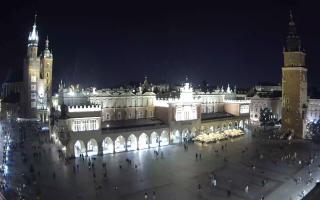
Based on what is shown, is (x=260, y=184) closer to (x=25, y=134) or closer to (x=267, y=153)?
(x=267, y=153)

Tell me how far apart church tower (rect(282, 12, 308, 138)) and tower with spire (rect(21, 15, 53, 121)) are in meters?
42.2

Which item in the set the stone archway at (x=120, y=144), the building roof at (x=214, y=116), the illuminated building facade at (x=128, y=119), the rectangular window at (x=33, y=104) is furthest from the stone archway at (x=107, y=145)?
the rectangular window at (x=33, y=104)

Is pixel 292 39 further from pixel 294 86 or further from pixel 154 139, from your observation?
pixel 154 139

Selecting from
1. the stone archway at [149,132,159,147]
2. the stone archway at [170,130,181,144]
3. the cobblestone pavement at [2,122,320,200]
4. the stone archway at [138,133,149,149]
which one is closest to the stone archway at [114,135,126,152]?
the cobblestone pavement at [2,122,320,200]

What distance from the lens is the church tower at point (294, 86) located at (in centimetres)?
6166

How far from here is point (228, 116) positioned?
68.2 meters

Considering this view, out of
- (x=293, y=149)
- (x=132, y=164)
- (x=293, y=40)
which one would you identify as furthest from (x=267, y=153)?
(x=293, y=40)

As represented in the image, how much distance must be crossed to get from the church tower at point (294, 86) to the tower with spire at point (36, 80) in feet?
138

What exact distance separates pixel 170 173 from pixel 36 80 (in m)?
42.4

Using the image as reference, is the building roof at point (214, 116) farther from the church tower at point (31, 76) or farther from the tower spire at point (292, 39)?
the church tower at point (31, 76)

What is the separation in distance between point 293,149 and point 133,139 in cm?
2176

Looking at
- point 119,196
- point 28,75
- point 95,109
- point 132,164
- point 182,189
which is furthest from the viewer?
point 28,75

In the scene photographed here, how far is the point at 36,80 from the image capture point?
224 feet

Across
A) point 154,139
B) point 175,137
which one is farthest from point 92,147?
point 175,137
